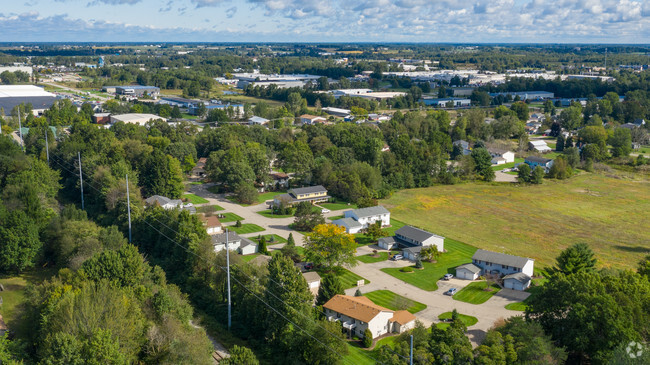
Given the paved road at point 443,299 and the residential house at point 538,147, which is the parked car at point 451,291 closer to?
the paved road at point 443,299

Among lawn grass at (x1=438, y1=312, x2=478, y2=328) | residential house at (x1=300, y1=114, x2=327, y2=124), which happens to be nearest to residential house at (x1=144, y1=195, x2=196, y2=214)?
lawn grass at (x1=438, y1=312, x2=478, y2=328)

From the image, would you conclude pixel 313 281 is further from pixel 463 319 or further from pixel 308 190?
pixel 308 190

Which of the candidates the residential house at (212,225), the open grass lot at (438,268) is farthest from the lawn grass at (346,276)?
the residential house at (212,225)

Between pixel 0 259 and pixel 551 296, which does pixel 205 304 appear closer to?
pixel 0 259

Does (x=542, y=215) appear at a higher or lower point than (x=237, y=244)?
lower

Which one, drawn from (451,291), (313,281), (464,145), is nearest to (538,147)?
(464,145)

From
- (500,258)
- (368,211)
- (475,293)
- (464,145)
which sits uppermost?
(464,145)

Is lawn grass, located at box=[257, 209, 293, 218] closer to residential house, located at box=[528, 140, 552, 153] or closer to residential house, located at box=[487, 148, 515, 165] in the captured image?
residential house, located at box=[487, 148, 515, 165]
